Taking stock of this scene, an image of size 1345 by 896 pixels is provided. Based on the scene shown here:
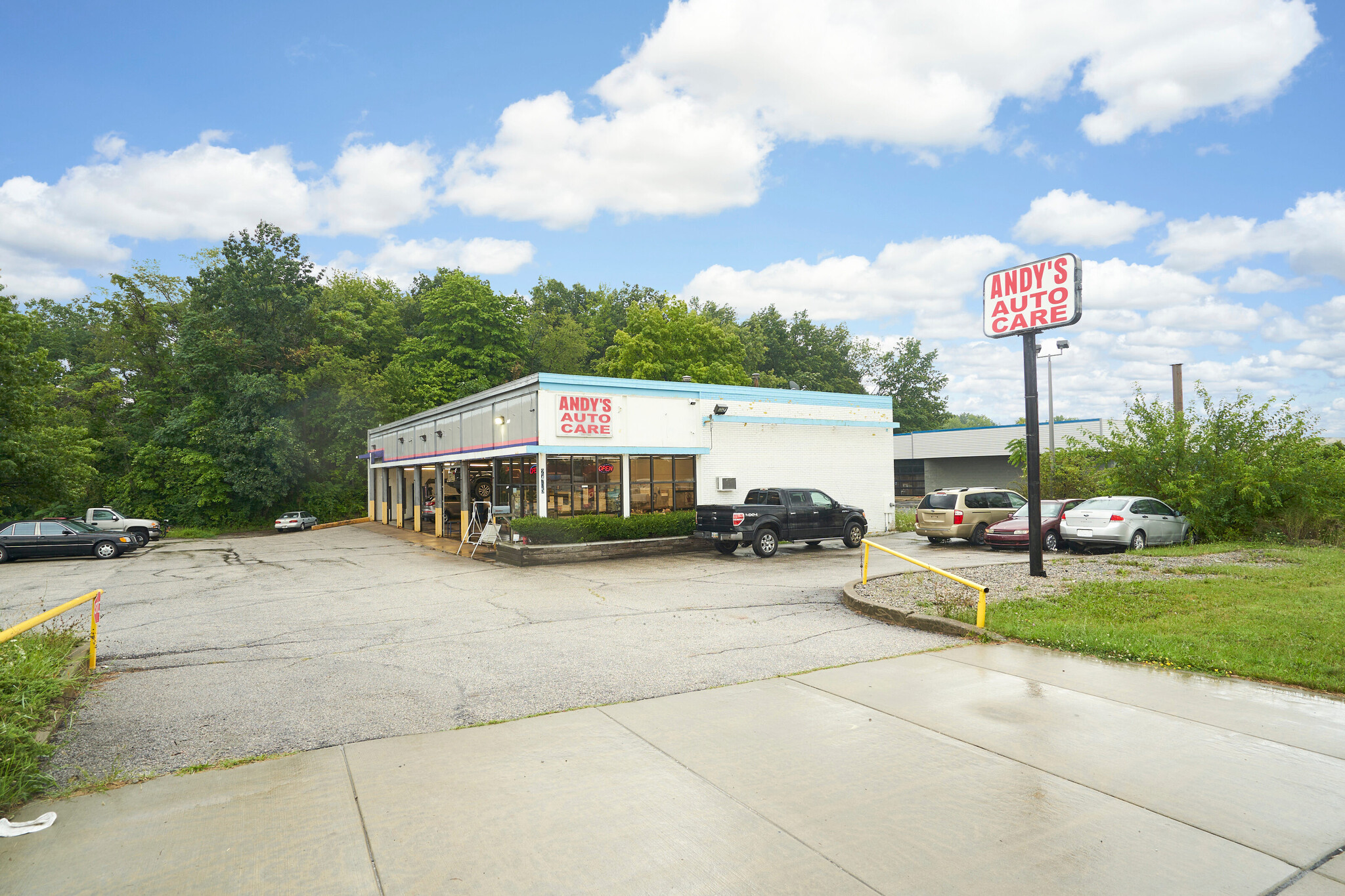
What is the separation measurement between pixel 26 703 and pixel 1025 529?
19.8 meters

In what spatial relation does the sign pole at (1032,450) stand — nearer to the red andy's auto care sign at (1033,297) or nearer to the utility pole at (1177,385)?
the red andy's auto care sign at (1033,297)

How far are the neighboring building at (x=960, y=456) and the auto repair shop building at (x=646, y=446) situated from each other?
18223 mm

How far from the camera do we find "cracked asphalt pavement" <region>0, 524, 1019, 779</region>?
5.95m

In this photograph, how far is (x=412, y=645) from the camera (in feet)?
29.3

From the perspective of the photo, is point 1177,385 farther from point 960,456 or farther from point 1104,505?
point 1104,505

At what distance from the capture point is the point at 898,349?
76.4 m

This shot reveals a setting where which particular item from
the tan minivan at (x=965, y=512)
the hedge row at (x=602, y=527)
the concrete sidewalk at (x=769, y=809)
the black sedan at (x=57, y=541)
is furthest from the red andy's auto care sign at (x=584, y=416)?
the black sedan at (x=57, y=541)

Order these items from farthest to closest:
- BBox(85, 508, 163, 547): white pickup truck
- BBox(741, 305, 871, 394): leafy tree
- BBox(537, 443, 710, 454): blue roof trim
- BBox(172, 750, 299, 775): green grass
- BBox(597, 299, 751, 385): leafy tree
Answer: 1. BBox(741, 305, 871, 394): leafy tree
2. BBox(597, 299, 751, 385): leafy tree
3. BBox(85, 508, 163, 547): white pickup truck
4. BBox(537, 443, 710, 454): blue roof trim
5. BBox(172, 750, 299, 775): green grass

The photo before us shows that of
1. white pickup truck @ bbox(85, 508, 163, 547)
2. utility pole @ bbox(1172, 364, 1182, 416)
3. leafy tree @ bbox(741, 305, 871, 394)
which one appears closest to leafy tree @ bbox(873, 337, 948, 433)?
leafy tree @ bbox(741, 305, 871, 394)

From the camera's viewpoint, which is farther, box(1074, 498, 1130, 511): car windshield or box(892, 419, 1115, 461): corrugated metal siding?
box(892, 419, 1115, 461): corrugated metal siding

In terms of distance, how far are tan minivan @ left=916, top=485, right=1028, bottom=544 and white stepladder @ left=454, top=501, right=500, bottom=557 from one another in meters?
12.7

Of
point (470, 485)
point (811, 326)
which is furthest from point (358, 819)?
point (811, 326)

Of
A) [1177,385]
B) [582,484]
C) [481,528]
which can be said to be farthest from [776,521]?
[1177,385]

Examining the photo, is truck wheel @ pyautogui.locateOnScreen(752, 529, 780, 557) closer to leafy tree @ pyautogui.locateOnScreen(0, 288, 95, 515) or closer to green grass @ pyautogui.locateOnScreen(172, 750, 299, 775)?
green grass @ pyautogui.locateOnScreen(172, 750, 299, 775)
